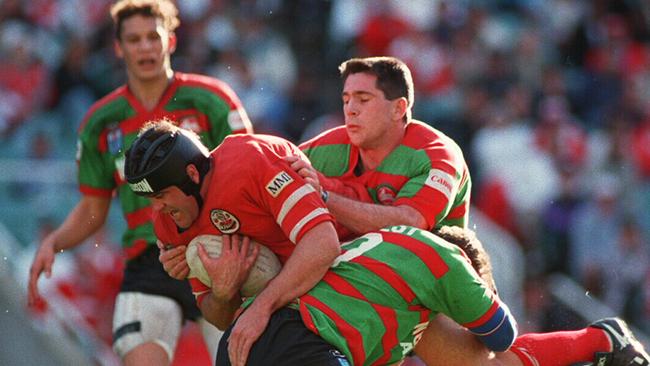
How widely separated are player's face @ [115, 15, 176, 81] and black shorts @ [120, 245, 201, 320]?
0.99 m

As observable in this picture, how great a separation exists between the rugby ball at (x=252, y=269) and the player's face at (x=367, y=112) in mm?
909

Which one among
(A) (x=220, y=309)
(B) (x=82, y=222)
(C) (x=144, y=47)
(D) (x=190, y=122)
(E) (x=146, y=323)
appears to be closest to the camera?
(A) (x=220, y=309)

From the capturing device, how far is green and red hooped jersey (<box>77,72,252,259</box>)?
6676 millimetres

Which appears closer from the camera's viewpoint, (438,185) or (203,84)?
(438,185)

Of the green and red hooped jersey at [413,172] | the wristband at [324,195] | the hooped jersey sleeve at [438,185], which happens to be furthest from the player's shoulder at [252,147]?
the hooped jersey sleeve at [438,185]

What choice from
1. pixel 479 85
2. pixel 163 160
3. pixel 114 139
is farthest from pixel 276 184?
pixel 479 85

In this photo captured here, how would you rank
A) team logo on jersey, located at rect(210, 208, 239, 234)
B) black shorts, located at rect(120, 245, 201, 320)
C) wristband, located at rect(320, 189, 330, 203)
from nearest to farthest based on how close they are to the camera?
team logo on jersey, located at rect(210, 208, 239, 234) < wristband, located at rect(320, 189, 330, 203) < black shorts, located at rect(120, 245, 201, 320)

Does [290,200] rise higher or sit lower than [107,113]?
higher

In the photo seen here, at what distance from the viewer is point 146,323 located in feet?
21.1

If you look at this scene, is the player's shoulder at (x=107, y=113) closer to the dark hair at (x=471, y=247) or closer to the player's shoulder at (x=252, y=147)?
the player's shoulder at (x=252, y=147)

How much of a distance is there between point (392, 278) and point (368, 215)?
579 millimetres

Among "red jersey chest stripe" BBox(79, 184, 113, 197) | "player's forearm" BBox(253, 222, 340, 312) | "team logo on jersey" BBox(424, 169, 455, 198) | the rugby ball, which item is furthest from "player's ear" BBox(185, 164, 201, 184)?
"red jersey chest stripe" BBox(79, 184, 113, 197)

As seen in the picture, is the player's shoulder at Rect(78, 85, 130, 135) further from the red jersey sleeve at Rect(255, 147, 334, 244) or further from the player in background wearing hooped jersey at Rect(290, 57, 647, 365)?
the red jersey sleeve at Rect(255, 147, 334, 244)

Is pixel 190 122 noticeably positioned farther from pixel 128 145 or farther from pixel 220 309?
pixel 220 309
